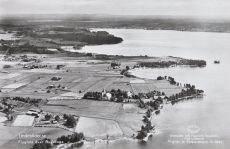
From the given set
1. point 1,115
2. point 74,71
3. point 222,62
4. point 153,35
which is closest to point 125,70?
point 74,71

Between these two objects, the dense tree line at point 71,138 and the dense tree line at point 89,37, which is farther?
the dense tree line at point 89,37

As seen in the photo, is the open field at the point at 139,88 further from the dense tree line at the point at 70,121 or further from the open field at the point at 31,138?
the open field at the point at 31,138

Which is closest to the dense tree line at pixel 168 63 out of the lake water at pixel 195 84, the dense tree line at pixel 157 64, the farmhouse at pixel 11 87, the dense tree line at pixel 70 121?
the dense tree line at pixel 157 64

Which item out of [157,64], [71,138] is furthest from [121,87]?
[157,64]

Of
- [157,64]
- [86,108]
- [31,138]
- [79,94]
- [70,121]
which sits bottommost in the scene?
[31,138]

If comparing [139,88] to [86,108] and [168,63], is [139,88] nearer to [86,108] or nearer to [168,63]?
[86,108]

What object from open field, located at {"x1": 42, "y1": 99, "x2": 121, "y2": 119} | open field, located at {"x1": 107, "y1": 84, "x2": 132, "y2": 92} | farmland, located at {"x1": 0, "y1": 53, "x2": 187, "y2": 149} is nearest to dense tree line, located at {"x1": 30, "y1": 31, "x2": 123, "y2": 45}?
farmland, located at {"x1": 0, "y1": 53, "x2": 187, "y2": 149}
